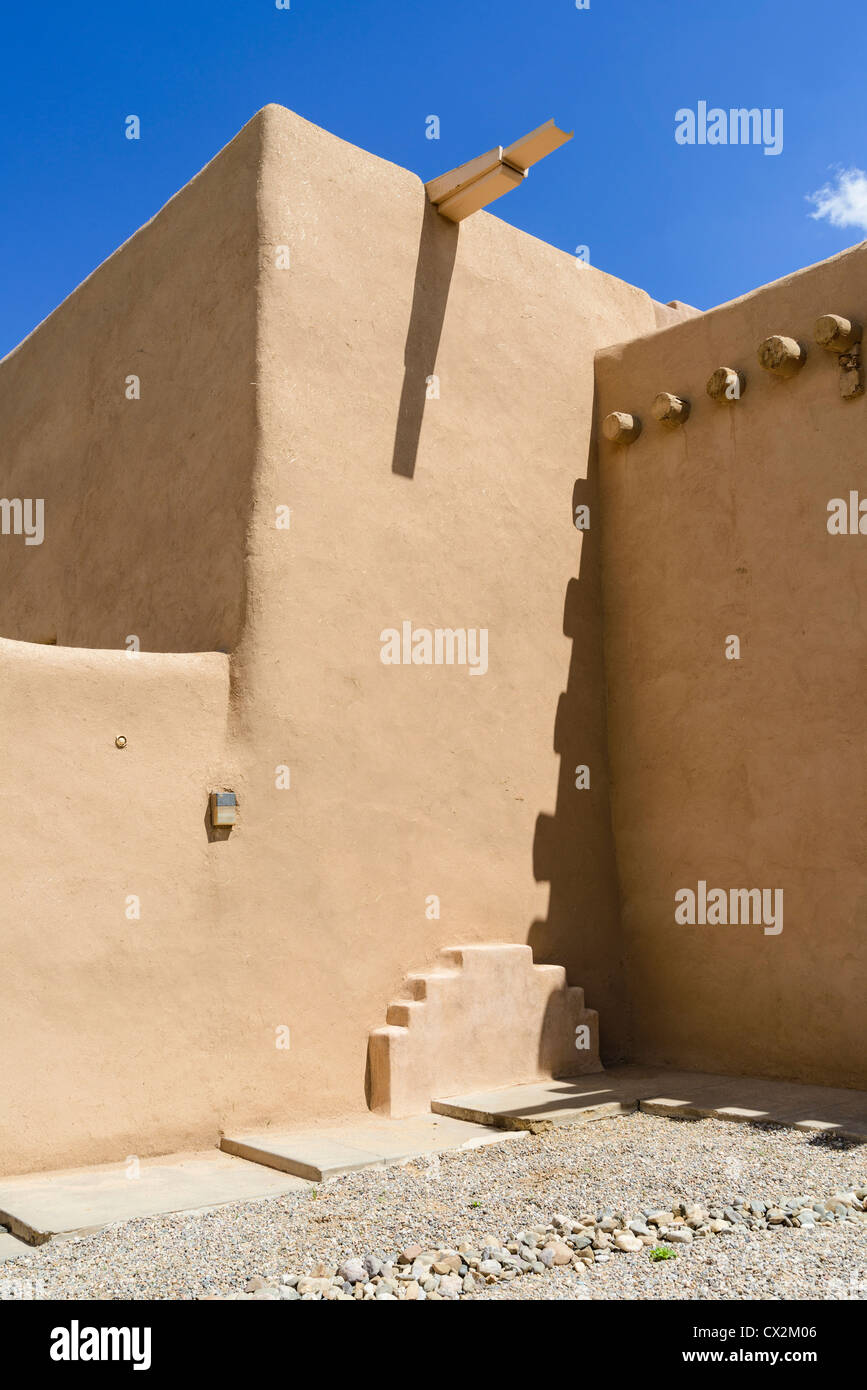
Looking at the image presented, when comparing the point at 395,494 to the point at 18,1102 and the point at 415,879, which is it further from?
the point at 18,1102

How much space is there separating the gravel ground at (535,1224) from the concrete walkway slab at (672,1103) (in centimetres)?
15

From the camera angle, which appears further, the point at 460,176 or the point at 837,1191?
the point at 460,176

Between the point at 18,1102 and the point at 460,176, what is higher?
the point at 460,176

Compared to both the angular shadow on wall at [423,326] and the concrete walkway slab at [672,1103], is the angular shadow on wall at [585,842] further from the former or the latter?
the angular shadow on wall at [423,326]

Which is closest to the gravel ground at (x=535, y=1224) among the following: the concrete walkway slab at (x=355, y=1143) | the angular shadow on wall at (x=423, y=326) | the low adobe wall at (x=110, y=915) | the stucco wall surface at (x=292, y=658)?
the concrete walkway slab at (x=355, y=1143)

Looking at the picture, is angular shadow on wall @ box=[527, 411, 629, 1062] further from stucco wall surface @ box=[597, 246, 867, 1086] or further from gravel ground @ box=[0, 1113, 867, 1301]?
gravel ground @ box=[0, 1113, 867, 1301]

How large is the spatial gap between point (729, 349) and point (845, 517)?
61.6 inches

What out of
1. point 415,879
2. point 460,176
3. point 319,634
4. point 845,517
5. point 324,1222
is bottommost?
point 324,1222

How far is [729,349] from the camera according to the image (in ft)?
25.0

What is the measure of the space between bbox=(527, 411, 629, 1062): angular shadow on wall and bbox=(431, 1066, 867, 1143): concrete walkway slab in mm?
818

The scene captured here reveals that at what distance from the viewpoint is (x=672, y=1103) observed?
6086mm

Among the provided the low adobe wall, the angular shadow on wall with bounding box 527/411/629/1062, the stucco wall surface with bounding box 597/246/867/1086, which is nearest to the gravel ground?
the low adobe wall

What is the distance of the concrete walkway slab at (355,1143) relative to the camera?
5129mm
